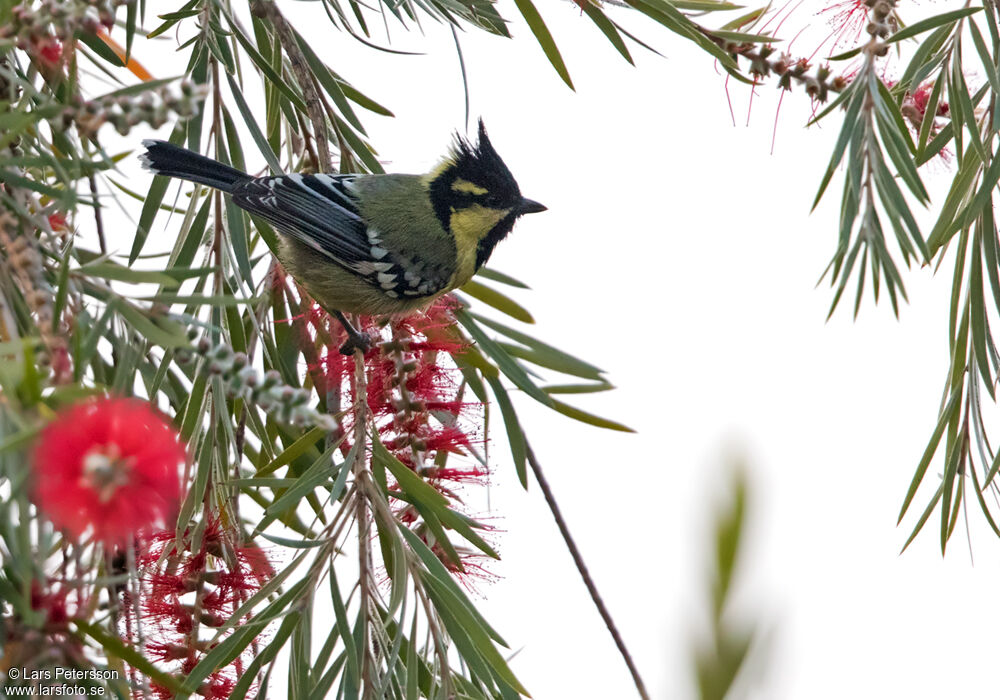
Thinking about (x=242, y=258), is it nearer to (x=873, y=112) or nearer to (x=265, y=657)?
(x=265, y=657)

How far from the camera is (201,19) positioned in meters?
1.60

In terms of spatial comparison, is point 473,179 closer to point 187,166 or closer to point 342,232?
point 342,232

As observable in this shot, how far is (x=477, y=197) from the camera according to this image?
2.50m

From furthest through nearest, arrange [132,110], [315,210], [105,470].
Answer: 1. [315,210]
2. [132,110]
3. [105,470]

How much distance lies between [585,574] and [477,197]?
134 cm

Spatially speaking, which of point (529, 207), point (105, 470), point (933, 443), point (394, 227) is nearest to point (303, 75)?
point (394, 227)

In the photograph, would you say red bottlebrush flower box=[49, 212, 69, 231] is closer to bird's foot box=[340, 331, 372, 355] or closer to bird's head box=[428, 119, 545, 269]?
bird's foot box=[340, 331, 372, 355]

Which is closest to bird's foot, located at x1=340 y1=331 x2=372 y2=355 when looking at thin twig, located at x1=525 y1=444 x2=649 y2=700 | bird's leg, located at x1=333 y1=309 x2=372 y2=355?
bird's leg, located at x1=333 y1=309 x2=372 y2=355

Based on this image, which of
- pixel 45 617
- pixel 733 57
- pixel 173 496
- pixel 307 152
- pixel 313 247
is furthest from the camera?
pixel 313 247

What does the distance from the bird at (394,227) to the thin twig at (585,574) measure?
640mm

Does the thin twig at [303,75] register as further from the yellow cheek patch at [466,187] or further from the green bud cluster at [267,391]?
the green bud cluster at [267,391]

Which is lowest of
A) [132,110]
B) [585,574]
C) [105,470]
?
[585,574]

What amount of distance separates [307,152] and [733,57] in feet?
2.69

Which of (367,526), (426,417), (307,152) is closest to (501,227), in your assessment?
(307,152)
